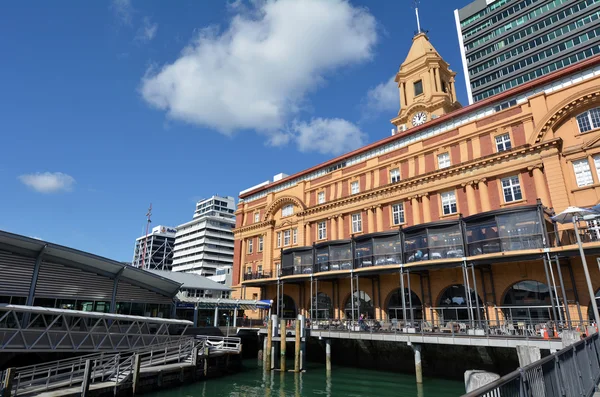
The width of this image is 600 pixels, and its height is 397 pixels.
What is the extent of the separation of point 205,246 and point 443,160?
299 feet

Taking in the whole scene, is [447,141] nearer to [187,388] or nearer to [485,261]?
[485,261]

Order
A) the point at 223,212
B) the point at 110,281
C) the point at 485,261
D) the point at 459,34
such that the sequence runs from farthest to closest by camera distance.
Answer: the point at 223,212, the point at 459,34, the point at 110,281, the point at 485,261

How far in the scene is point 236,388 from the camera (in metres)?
21.5

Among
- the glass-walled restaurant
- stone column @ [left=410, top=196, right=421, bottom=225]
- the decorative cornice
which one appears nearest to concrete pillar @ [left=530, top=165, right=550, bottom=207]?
the decorative cornice

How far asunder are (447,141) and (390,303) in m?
14.8

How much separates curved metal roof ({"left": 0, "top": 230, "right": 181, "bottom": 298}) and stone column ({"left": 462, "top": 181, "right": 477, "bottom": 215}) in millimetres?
26263

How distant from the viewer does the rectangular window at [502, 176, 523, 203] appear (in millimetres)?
27172

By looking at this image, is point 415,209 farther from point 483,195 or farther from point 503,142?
point 503,142

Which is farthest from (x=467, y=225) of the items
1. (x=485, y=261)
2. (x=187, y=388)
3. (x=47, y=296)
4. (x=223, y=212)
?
(x=223, y=212)

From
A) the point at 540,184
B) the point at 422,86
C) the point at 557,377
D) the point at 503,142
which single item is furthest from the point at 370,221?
the point at 557,377

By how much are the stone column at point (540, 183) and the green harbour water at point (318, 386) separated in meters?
13.5

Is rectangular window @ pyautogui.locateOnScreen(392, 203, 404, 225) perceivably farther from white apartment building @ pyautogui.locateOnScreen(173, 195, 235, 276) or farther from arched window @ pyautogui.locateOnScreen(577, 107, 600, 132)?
white apartment building @ pyautogui.locateOnScreen(173, 195, 235, 276)

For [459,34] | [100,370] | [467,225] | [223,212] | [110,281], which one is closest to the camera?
[100,370]

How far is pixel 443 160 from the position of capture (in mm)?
32375
